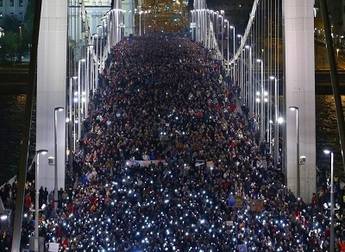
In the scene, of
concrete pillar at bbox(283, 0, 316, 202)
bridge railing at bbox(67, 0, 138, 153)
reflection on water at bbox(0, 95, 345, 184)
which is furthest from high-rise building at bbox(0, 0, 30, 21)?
concrete pillar at bbox(283, 0, 316, 202)

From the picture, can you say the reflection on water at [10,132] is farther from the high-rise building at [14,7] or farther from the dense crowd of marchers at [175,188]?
the high-rise building at [14,7]

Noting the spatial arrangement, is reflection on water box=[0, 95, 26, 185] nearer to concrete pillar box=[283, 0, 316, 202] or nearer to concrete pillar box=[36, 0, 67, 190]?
concrete pillar box=[36, 0, 67, 190]

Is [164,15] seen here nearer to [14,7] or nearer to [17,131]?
[14,7]

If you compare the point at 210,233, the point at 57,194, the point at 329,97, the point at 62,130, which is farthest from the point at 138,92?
the point at 329,97

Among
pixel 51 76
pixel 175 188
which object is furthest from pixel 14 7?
pixel 175 188

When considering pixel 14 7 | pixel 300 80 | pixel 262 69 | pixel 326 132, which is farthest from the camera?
pixel 14 7

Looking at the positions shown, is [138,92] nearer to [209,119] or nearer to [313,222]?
[209,119]

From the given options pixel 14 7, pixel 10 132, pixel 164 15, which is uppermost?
pixel 14 7
